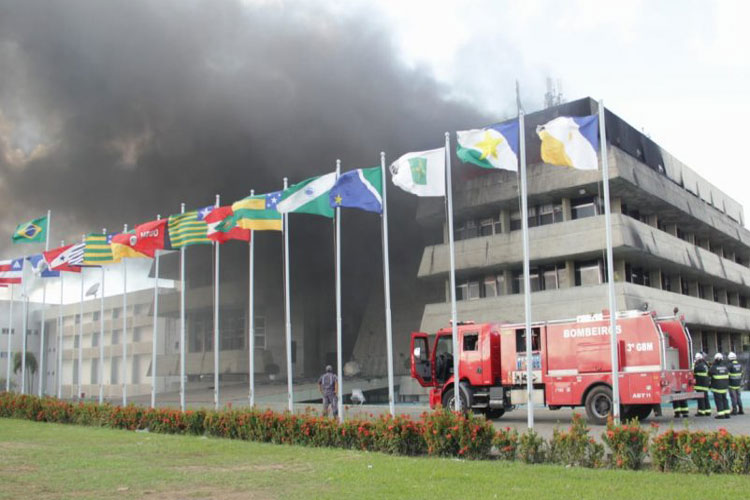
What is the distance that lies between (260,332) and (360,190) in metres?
49.4

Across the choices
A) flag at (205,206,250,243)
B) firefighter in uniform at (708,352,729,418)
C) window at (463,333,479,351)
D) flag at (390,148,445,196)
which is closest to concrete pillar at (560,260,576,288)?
window at (463,333,479,351)

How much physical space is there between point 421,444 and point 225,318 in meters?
58.7

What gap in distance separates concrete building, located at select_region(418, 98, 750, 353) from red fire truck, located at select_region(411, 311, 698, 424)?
15.8 meters

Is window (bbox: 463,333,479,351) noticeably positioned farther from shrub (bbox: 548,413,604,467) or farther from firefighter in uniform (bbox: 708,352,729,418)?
shrub (bbox: 548,413,604,467)

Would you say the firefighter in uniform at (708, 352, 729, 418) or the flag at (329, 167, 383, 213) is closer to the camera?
the flag at (329, 167, 383, 213)

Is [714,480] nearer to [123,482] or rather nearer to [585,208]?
[123,482]

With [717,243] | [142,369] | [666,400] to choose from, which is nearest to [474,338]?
[666,400]

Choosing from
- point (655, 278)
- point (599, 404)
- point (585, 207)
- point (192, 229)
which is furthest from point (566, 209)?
point (192, 229)

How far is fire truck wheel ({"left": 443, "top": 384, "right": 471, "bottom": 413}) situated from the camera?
920 inches

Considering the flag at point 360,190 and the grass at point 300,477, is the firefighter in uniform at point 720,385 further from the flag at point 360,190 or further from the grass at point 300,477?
the grass at point 300,477

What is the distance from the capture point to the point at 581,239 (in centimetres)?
3941

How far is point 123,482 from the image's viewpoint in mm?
11344

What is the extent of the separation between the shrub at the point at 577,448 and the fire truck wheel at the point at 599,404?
8.86 meters

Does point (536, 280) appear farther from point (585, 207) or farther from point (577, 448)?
point (577, 448)
